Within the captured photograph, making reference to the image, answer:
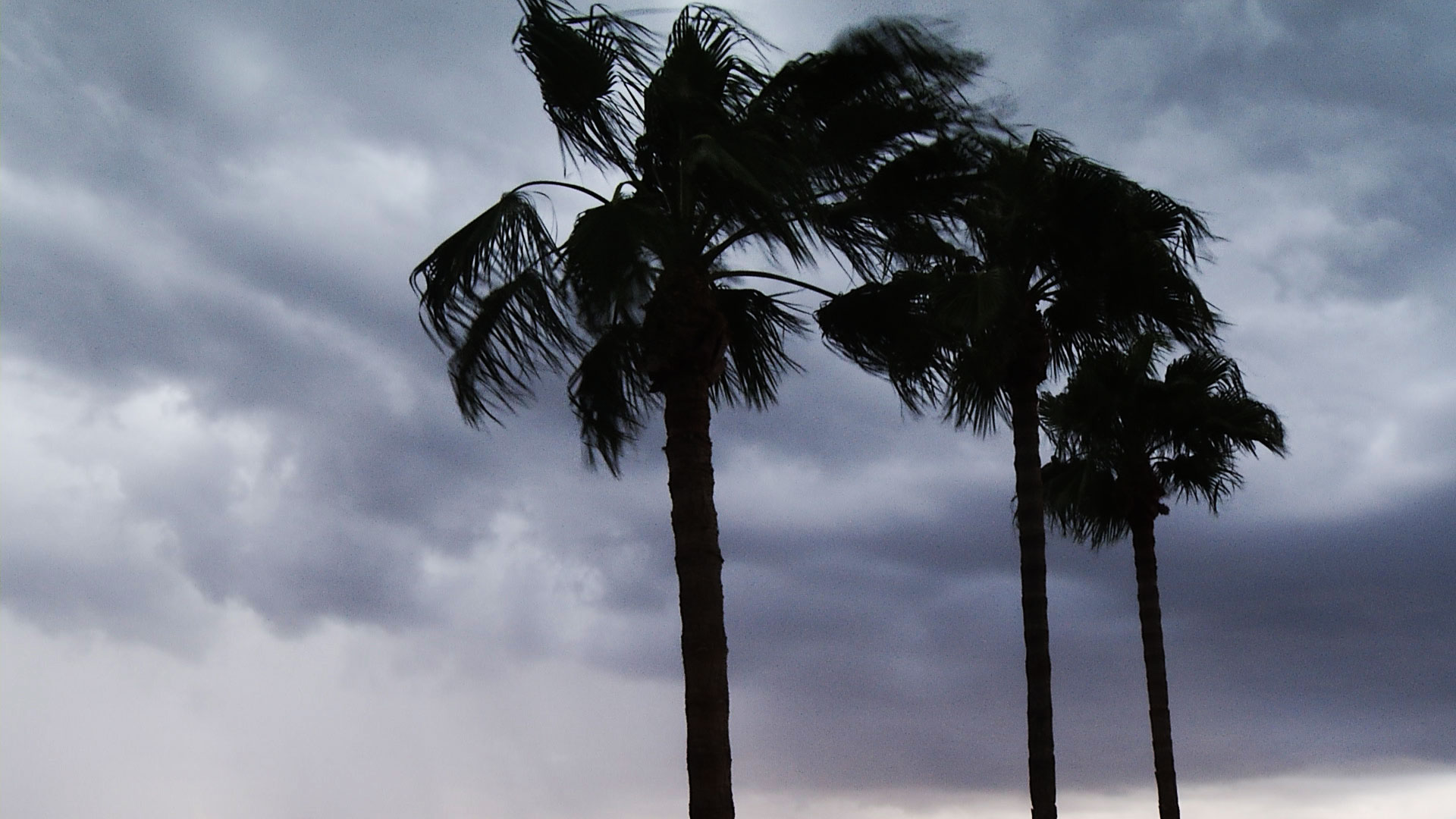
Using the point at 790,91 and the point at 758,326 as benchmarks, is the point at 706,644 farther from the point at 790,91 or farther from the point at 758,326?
the point at 790,91

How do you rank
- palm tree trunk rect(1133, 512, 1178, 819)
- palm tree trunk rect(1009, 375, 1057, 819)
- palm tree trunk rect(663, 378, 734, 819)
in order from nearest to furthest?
1. palm tree trunk rect(663, 378, 734, 819)
2. palm tree trunk rect(1009, 375, 1057, 819)
3. palm tree trunk rect(1133, 512, 1178, 819)

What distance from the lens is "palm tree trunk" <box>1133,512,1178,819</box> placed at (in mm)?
24428

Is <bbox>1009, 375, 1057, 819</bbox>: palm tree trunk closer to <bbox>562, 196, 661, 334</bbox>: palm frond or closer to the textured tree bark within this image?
the textured tree bark

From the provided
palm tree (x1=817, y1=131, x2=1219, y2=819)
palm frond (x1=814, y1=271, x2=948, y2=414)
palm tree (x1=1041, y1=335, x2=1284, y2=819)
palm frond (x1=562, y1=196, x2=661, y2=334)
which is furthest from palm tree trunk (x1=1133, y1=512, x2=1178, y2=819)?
palm frond (x1=562, y1=196, x2=661, y2=334)

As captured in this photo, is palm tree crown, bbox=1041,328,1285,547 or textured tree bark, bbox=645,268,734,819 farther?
palm tree crown, bbox=1041,328,1285,547

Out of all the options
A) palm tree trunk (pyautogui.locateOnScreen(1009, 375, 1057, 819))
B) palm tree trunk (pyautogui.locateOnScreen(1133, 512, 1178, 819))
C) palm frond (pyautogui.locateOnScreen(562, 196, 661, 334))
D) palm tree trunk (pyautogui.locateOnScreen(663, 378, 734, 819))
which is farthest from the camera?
palm tree trunk (pyautogui.locateOnScreen(1133, 512, 1178, 819))

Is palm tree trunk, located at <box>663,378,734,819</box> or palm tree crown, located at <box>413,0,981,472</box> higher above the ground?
palm tree crown, located at <box>413,0,981,472</box>

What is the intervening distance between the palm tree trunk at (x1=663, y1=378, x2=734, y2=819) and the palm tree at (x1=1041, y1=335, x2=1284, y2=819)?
12987 mm

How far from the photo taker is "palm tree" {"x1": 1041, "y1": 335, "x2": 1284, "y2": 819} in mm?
25734

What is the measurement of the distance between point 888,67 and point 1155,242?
7026 millimetres

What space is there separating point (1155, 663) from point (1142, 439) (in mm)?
4133

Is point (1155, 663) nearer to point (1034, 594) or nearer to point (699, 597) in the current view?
point (1034, 594)

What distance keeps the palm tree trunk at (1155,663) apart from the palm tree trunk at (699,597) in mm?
13730

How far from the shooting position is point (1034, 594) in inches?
768
